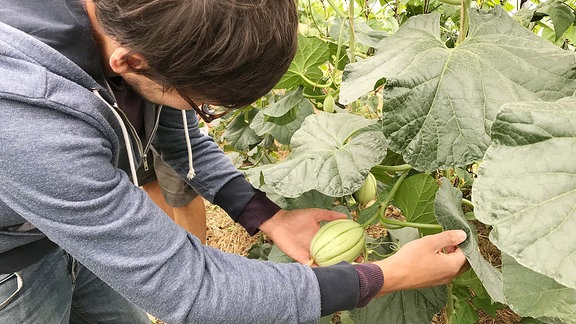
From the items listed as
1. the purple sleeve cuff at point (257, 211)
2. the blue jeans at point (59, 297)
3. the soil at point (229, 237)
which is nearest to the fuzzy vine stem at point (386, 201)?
the purple sleeve cuff at point (257, 211)

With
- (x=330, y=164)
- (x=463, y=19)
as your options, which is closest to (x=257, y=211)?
(x=330, y=164)

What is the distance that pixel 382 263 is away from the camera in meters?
1.08

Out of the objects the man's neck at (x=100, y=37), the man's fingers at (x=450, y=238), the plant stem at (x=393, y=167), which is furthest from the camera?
the plant stem at (x=393, y=167)

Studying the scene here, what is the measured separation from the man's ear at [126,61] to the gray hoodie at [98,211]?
7 centimetres

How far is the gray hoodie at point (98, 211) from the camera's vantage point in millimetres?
794

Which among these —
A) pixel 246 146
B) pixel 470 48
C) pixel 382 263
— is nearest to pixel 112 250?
pixel 382 263

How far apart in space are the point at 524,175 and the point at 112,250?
1.98 feet

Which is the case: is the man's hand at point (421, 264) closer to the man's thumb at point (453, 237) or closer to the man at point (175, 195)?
the man's thumb at point (453, 237)

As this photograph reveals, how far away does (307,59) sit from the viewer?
1.61 metres

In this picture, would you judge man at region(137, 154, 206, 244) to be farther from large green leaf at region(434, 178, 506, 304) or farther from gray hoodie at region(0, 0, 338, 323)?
large green leaf at region(434, 178, 506, 304)

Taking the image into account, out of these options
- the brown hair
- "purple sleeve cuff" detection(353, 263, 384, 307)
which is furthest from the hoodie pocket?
"purple sleeve cuff" detection(353, 263, 384, 307)

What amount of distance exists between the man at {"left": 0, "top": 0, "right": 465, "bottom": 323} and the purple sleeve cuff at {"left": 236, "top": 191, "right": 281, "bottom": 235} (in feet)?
1.09

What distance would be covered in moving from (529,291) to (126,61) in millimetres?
713

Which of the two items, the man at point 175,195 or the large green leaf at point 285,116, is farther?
the man at point 175,195
